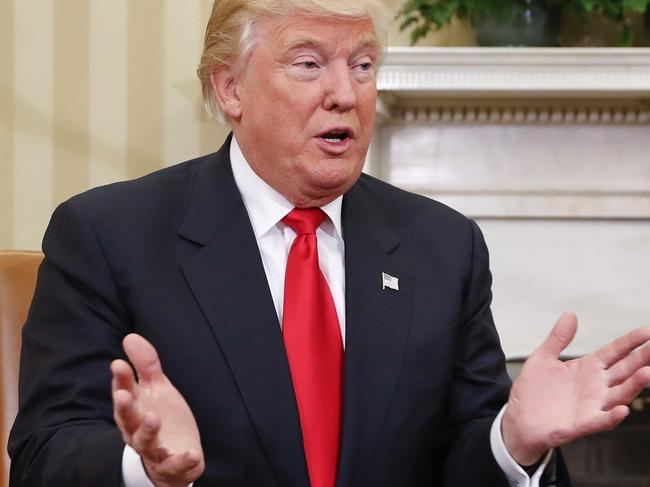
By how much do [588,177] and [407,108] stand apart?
1.62 ft

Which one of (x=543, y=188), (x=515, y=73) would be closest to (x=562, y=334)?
(x=515, y=73)

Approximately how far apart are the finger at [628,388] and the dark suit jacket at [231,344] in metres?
0.27

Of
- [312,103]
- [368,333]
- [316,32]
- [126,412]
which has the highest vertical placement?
[316,32]

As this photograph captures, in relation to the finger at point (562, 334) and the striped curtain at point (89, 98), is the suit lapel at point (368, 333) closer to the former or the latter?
the finger at point (562, 334)

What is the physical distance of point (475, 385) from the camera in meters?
1.90

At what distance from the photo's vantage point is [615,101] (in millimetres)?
2928

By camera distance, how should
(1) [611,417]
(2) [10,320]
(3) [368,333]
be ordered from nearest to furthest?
1. (1) [611,417]
2. (3) [368,333]
3. (2) [10,320]

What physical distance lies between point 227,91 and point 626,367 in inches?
31.6

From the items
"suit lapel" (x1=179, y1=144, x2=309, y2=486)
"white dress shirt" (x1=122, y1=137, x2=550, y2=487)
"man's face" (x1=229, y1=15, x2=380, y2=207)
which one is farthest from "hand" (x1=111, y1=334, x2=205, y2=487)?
"man's face" (x1=229, y1=15, x2=380, y2=207)

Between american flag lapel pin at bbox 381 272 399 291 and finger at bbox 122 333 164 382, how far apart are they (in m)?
0.57

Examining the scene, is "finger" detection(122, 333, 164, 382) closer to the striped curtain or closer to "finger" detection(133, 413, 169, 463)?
"finger" detection(133, 413, 169, 463)

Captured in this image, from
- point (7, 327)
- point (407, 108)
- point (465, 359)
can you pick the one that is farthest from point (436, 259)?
point (407, 108)

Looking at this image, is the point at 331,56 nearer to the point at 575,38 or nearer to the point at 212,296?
the point at 212,296

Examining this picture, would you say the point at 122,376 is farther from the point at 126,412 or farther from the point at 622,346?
the point at 622,346
